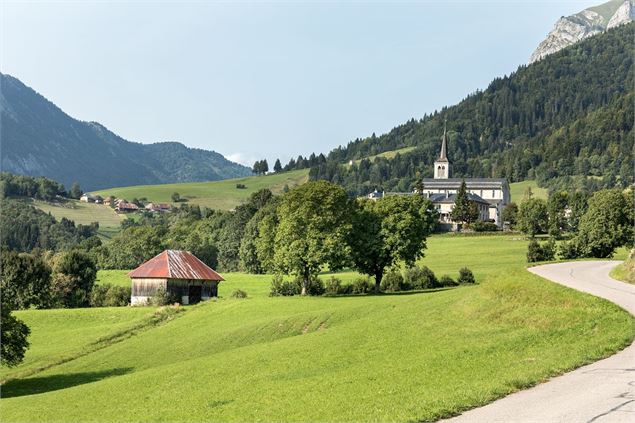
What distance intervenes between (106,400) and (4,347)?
19425 mm

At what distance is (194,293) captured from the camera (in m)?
87.9

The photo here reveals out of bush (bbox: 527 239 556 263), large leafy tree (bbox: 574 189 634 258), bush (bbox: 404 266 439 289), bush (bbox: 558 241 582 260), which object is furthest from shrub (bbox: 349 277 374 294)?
bush (bbox: 527 239 556 263)

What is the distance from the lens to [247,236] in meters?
130

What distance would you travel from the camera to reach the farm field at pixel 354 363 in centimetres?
2125

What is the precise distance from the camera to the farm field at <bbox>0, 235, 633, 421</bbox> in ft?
69.7

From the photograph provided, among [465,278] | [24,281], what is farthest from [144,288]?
[465,278]

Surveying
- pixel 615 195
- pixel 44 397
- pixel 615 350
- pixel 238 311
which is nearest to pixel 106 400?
pixel 44 397

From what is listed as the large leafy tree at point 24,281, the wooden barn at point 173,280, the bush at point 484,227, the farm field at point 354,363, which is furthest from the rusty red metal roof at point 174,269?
the bush at point 484,227

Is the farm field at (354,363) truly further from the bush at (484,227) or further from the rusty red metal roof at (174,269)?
the bush at (484,227)

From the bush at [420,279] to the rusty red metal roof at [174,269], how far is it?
82.2 feet

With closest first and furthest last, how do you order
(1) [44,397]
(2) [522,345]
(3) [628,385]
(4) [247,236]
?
(3) [628,385] < (2) [522,345] < (1) [44,397] < (4) [247,236]

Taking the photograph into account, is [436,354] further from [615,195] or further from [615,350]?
[615,195]

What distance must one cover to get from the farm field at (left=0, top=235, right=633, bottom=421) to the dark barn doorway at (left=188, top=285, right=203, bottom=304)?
33.8m

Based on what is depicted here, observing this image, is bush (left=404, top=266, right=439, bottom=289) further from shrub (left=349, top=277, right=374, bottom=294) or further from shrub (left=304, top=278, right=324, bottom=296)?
shrub (left=304, top=278, right=324, bottom=296)
